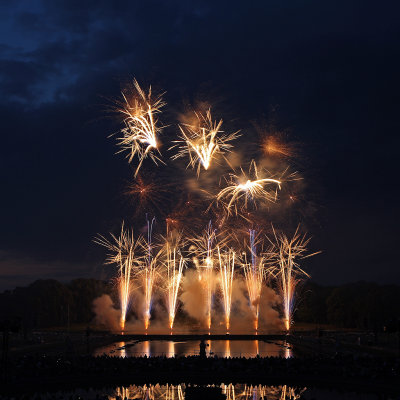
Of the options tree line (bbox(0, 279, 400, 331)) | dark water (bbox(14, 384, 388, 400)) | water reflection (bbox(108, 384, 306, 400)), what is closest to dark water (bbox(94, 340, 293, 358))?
water reflection (bbox(108, 384, 306, 400))

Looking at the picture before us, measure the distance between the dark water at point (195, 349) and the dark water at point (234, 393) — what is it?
1278 centimetres

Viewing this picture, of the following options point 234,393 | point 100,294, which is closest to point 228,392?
point 234,393

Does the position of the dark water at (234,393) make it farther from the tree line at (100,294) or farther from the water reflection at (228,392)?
the tree line at (100,294)

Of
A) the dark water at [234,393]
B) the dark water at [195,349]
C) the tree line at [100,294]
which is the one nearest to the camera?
the dark water at [234,393]

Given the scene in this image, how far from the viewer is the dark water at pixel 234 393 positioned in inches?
1094

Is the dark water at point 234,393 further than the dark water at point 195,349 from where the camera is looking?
No

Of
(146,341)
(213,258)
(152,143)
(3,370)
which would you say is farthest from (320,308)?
(3,370)

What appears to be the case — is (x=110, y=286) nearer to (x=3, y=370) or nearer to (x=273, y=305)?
(x=273, y=305)

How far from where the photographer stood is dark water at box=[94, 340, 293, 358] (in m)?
45.5

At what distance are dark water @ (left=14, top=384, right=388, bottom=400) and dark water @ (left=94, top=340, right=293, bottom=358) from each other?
1278 cm

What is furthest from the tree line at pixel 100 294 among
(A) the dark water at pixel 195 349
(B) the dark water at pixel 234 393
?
(B) the dark water at pixel 234 393

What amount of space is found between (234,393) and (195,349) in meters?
21.6

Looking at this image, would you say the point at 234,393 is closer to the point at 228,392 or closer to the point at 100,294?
the point at 228,392

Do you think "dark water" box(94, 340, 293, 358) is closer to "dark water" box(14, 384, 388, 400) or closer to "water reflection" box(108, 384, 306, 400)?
"water reflection" box(108, 384, 306, 400)
